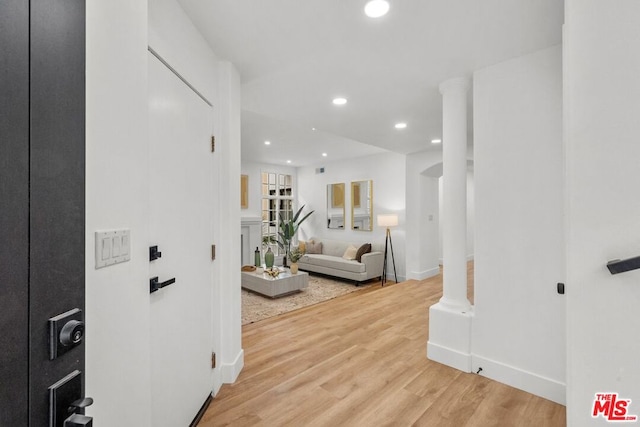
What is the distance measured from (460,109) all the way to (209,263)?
230 centimetres

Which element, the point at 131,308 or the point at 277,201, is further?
the point at 277,201

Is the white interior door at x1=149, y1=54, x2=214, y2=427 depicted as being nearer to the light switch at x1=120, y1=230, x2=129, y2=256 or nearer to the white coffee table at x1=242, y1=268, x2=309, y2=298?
the light switch at x1=120, y1=230, x2=129, y2=256

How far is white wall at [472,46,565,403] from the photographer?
195 centimetres

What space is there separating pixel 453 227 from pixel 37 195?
2.54 meters

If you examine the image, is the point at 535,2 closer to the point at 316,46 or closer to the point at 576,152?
the point at 576,152

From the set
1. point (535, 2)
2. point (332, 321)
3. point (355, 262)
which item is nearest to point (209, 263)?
point (332, 321)

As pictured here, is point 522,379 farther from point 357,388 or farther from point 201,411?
point 201,411

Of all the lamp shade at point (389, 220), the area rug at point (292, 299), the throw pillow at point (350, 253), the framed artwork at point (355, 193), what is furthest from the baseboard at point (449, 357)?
the framed artwork at point (355, 193)

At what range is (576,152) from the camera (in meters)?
1.03

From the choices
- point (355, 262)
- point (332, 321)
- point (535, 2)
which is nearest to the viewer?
point (535, 2)

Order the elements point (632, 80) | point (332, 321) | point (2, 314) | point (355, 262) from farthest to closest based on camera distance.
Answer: point (355, 262)
point (332, 321)
point (632, 80)
point (2, 314)

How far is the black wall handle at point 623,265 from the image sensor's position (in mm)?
892

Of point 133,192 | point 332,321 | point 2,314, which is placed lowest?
point 332,321

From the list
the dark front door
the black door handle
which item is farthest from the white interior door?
the dark front door
